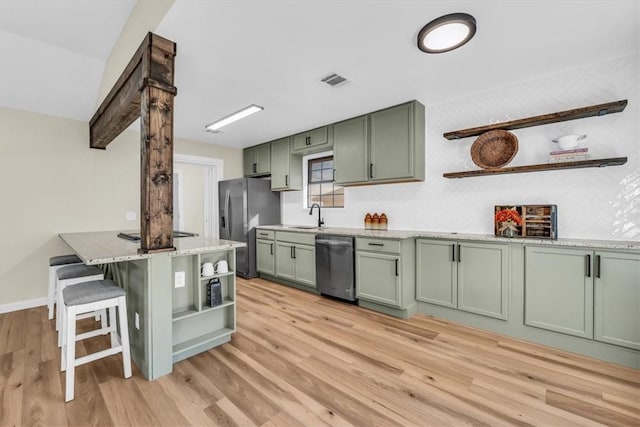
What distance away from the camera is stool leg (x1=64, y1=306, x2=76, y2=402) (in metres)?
1.72

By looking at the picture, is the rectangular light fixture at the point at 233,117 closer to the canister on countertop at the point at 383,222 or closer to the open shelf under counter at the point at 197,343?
the canister on countertop at the point at 383,222

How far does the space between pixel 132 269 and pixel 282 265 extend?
7.44ft

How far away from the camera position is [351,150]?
3.84m

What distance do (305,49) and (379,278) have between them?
241 cm

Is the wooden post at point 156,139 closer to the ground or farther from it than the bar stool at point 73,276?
farther from it

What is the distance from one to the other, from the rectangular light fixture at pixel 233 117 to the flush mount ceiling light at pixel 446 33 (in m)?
2.08

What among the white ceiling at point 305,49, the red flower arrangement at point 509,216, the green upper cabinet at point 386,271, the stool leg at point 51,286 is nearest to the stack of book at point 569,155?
the red flower arrangement at point 509,216

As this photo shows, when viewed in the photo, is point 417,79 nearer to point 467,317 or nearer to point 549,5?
point 549,5

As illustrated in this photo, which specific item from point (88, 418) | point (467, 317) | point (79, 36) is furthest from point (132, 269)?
point (467, 317)

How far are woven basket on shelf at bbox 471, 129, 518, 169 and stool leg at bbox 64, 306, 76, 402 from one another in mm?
3715

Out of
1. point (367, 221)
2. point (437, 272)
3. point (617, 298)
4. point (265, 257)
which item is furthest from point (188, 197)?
point (617, 298)

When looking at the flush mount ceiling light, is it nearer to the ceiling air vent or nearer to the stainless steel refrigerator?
the ceiling air vent

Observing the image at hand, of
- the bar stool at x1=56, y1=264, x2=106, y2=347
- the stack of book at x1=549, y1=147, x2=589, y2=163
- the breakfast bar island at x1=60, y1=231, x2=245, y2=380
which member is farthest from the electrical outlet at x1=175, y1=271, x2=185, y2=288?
the stack of book at x1=549, y1=147, x2=589, y2=163

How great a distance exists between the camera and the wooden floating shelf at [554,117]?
7.54 ft
